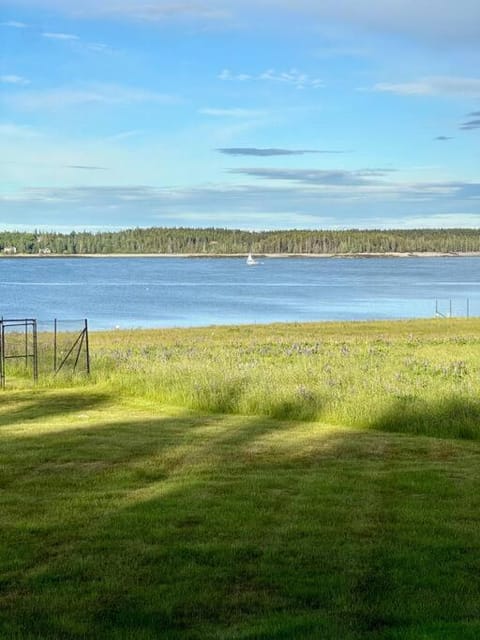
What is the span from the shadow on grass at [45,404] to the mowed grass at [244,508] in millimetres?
70

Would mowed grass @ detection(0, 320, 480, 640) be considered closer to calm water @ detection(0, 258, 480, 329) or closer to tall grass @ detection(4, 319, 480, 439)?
tall grass @ detection(4, 319, 480, 439)

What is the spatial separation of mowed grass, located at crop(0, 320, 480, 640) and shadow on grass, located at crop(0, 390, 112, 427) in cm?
7

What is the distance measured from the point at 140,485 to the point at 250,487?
4.58 ft

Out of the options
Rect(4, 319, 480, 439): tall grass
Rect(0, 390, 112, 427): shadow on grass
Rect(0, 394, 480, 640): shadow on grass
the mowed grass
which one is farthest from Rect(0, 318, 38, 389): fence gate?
Rect(0, 394, 480, 640): shadow on grass

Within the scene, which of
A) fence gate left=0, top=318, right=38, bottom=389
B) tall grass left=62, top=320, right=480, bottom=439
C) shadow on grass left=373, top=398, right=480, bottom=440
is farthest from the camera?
fence gate left=0, top=318, right=38, bottom=389

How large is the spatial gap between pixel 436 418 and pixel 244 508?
26.0ft

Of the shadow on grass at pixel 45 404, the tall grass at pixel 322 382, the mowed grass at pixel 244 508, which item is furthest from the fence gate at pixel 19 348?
the mowed grass at pixel 244 508

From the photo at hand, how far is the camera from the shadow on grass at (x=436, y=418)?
17312mm

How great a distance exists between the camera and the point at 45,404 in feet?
73.7

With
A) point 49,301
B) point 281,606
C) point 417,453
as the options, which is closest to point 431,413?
point 417,453

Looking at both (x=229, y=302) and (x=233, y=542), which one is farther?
(x=229, y=302)

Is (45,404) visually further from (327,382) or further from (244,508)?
(244,508)

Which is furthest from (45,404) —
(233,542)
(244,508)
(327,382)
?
(233,542)

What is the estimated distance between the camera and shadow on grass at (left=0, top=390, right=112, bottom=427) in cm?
2041
